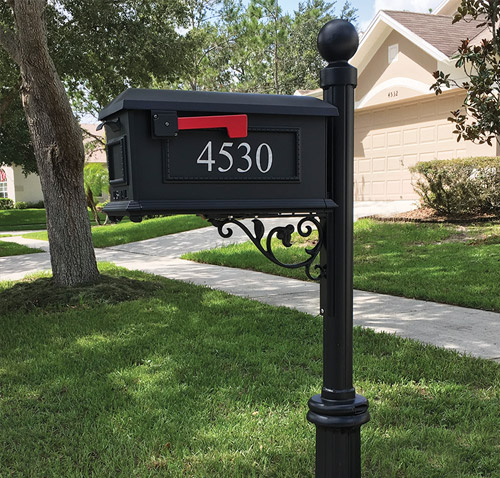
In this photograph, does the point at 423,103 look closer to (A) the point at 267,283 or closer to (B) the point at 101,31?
(B) the point at 101,31

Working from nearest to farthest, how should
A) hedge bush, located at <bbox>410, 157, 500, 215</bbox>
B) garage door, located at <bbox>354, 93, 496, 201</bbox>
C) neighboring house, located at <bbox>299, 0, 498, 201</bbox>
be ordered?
hedge bush, located at <bbox>410, 157, 500, 215</bbox>, garage door, located at <bbox>354, 93, 496, 201</bbox>, neighboring house, located at <bbox>299, 0, 498, 201</bbox>

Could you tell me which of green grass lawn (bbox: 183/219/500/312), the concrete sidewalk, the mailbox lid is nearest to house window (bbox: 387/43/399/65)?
green grass lawn (bbox: 183/219/500/312)

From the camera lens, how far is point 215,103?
153cm

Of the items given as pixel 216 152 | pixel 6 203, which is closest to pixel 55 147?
pixel 216 152

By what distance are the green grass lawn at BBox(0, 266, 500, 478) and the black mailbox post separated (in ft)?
3.15

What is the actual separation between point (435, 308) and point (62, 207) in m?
4.23

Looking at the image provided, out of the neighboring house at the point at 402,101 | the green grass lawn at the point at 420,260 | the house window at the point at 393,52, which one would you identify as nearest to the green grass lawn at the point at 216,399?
the green grass lawn at the point at 420,260

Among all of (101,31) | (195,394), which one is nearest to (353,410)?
(195,394)

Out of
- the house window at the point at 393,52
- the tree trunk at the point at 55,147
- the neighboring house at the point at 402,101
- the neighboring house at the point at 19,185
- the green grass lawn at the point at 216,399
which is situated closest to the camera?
the green grass lawn at the point at 216,399

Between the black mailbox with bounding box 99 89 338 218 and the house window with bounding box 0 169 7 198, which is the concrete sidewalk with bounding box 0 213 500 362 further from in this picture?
the house window with bounding box 0 169 7 198

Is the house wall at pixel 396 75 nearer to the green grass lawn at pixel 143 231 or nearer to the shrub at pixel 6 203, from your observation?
the green grass lawn at pixel 143 231

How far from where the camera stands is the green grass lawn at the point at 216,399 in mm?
2648

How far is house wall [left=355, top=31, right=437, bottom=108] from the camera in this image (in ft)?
48.3

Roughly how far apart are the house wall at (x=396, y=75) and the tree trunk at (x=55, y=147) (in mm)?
10542
